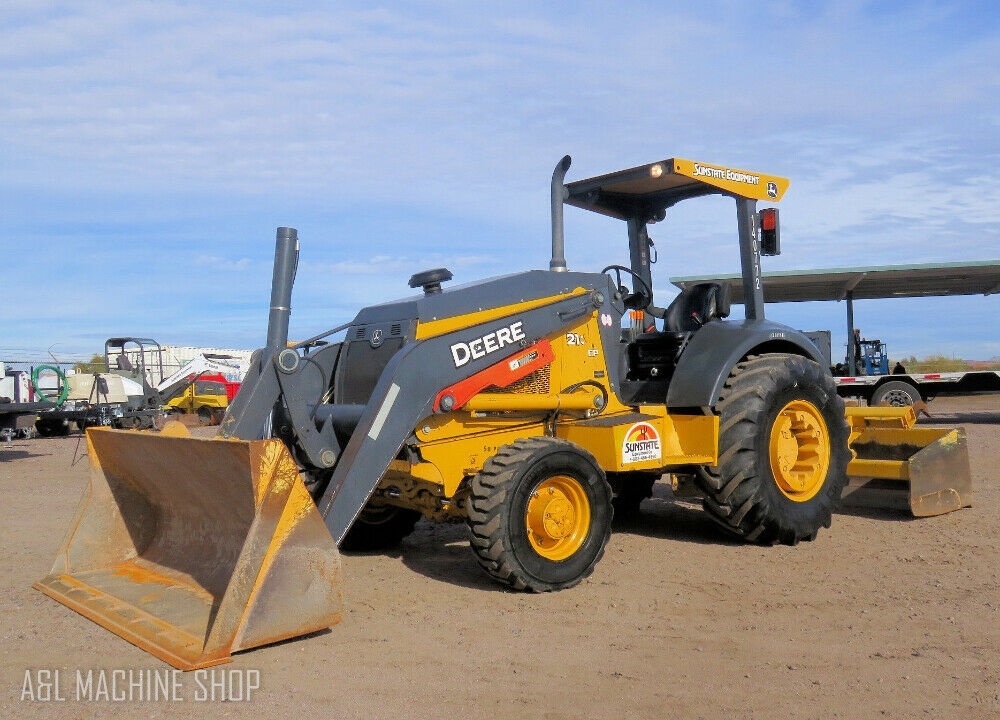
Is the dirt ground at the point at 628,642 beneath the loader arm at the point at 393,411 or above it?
beneath

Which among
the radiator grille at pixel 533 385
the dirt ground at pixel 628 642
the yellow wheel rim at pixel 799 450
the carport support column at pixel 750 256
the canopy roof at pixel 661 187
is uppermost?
the canopy roof at pixel 661 187

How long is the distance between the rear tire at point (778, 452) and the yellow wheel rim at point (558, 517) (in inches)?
50.4

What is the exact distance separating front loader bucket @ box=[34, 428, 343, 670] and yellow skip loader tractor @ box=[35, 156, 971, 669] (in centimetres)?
1

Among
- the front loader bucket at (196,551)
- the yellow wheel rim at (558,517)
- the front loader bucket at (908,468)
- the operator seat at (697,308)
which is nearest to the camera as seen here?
the front loader bucket at (196,551)

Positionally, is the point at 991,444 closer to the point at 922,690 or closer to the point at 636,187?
the point at 636,187

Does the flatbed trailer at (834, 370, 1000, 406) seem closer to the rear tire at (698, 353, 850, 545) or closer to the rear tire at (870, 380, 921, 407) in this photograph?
the rear tire at (870, 380, 921, 407)

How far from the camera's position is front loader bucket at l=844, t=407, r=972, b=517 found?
7645mm

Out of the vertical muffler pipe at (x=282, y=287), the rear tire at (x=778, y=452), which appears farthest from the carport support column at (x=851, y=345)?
the vertical muffler pipe at (x=282, y=287)

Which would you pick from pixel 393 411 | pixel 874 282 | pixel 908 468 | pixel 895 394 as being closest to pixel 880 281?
pixel 874 282

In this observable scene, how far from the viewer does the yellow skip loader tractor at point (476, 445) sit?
444 centimetres

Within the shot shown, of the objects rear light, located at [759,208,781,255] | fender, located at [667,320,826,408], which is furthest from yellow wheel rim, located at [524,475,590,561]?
rear light, located at [759,208,781,255]

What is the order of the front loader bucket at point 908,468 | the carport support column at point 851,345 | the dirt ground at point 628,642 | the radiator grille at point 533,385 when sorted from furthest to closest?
the carport support column at point 851,345 → the front loader bucket at point 908,468 → the radiator grille at point 533,385 → the dirt ground at point 628,642

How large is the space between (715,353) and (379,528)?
2.77m

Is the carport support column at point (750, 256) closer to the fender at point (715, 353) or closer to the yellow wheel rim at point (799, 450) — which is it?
the fender at point (715, 353)
